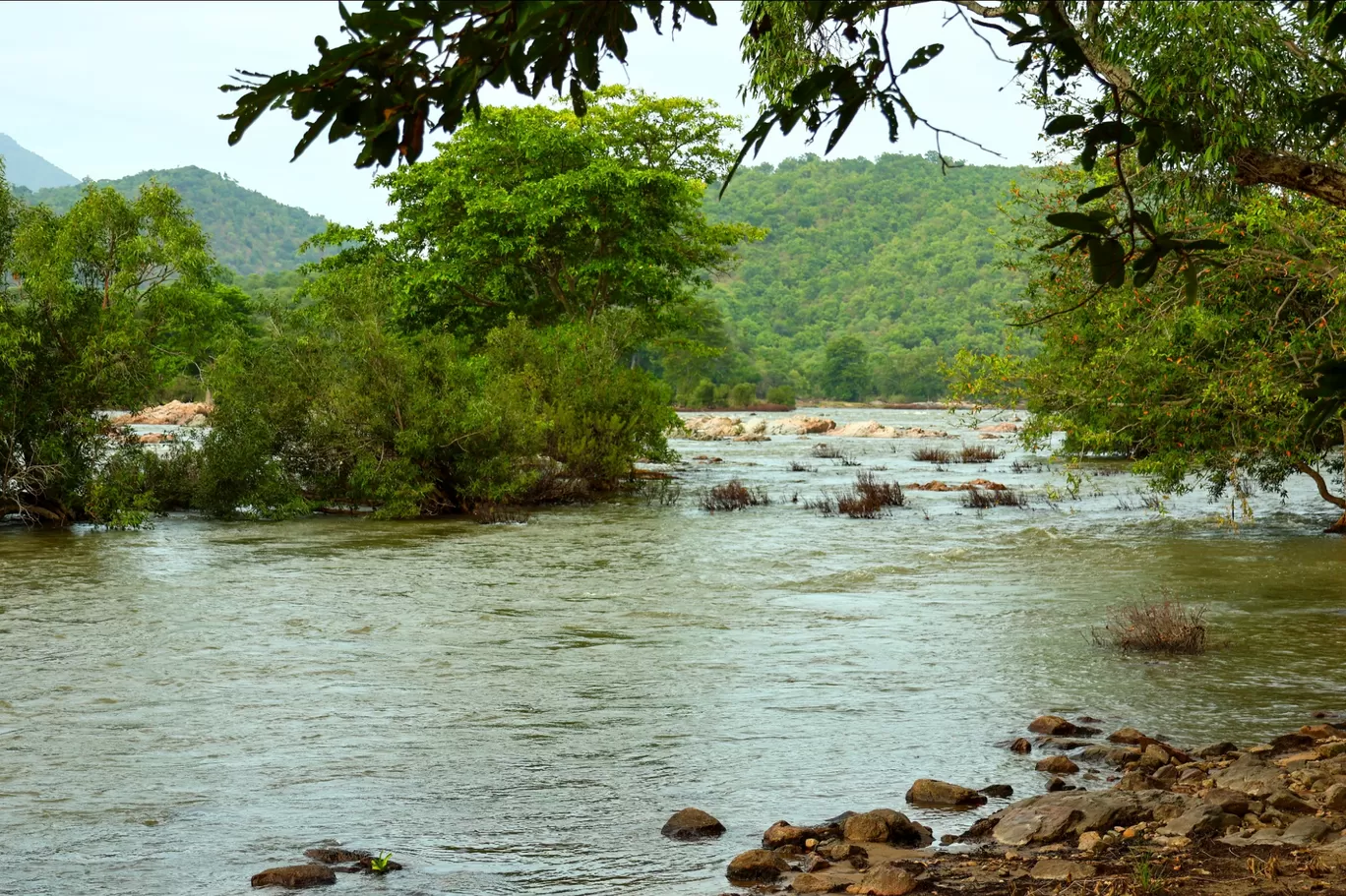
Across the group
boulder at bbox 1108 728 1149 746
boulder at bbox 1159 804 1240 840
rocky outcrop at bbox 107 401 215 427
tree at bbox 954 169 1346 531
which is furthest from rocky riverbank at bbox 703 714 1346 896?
rocky outcrop at bbox 107 401 215 427

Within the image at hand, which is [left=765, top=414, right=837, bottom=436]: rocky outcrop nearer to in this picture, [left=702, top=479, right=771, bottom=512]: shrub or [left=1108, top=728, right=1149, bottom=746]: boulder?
[left=702, top=479, right=771, bottom=512]: shrub

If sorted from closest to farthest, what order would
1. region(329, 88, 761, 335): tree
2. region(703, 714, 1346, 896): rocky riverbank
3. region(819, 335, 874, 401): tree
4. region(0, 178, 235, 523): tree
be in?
region(703, 714, 1346, 896): rocky riverbank
region(0, 178, 235, 523): tree
region(329, 88, 761, 335): tree
region(819, 335, 874, 401): tree

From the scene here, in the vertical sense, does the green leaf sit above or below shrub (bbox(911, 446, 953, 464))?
above

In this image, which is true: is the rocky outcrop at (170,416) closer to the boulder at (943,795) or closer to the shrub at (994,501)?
the shrub at (994,501)

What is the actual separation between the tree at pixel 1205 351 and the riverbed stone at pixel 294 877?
11.3 metres

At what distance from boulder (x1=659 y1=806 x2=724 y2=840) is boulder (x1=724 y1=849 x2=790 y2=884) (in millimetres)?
651

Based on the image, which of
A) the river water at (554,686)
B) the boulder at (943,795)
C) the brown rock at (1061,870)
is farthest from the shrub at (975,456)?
the brown rock at (1061,870)

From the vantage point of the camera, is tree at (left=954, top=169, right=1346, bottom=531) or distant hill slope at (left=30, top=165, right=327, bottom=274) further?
distant hill slope at (left=30, top=165, right=327, bottom=274)

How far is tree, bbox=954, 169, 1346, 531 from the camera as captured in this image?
48.2 feet

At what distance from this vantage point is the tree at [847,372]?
11512cm

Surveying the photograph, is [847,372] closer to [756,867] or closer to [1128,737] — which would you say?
[1128,737]

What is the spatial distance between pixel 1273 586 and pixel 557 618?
27.3ft

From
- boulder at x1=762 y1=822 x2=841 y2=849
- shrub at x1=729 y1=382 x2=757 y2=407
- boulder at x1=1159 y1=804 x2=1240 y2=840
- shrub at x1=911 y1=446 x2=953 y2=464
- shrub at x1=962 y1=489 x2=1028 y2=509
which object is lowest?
boulder at x1=762 y1=822 x2=841 y2=849

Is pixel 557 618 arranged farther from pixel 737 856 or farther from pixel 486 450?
pixel 486 450
